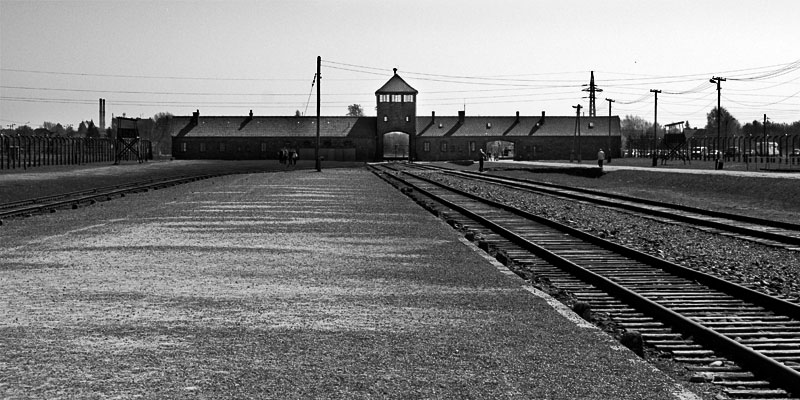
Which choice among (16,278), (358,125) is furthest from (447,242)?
(358,125)

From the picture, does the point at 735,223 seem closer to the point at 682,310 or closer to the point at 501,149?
the point at 682,310

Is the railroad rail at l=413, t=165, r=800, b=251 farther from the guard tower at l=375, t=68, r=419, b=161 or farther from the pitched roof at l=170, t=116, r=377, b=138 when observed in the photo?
the pitched roof at l=170, t=116, r=377, b=138

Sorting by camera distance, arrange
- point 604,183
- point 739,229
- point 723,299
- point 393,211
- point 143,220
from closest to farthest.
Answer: point 723,299 < point 739,229 < point 143,220 < point 393,211 < point 604,183

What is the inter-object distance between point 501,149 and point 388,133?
62.0ft

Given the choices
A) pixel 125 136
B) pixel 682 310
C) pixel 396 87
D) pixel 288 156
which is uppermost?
pixel 396 87

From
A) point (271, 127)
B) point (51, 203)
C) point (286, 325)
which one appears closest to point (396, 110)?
point (271, 127)

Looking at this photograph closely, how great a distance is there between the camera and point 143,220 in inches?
792

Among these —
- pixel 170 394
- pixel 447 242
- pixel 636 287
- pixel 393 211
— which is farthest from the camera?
pixel 393 211

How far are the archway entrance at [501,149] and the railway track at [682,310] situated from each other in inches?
4098

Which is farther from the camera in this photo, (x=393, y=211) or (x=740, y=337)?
(x=393, y=211)

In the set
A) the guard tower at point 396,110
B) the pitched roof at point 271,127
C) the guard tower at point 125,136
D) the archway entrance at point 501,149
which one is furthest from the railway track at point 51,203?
the archway entrance at point 501,149

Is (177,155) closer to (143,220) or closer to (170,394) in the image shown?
(143,220)

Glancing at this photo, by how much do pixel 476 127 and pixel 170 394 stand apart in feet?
367

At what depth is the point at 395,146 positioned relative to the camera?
120m
